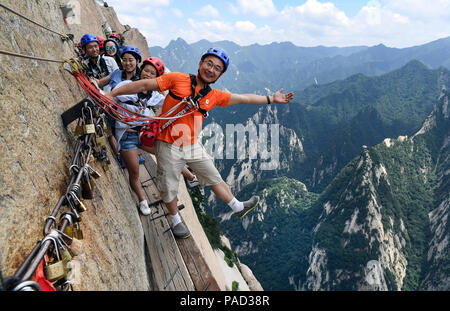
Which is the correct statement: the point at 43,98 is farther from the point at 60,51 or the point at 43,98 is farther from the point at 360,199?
the point at 360,199

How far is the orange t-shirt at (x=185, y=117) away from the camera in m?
4.63

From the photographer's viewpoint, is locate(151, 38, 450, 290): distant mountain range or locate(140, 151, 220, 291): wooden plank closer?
locate(140, 151, 220, 291): wooden plank

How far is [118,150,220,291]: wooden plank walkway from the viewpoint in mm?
5188

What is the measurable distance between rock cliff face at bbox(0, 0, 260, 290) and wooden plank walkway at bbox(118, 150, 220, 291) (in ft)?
1.18

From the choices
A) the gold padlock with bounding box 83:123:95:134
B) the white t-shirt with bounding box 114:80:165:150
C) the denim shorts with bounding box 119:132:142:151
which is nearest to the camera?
the gold padlock with bounding box 83:123:95:134

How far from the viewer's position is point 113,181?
5340 mm

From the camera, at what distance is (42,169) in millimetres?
3078

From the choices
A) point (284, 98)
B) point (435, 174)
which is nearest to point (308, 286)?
point (435, 174)

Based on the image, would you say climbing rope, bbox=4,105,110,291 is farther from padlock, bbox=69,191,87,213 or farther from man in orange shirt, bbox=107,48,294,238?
man in orange shirt, bbox=107,48,294,238

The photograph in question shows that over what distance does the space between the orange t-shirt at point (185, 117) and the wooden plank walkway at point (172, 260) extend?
2.52 metres

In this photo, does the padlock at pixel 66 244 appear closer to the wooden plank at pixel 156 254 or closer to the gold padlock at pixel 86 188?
the gold padlock at pixel 86 188

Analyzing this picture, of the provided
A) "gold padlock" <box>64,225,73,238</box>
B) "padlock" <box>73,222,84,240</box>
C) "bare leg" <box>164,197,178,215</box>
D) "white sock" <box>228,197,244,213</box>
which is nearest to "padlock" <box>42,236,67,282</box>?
"gold padlock" <box>64,225,73,238</box>

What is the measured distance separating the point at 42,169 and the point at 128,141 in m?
2.76

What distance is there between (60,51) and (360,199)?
111 m
